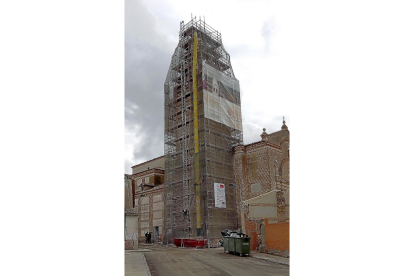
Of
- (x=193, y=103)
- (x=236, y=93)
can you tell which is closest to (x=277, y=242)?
(x=193, y=103)

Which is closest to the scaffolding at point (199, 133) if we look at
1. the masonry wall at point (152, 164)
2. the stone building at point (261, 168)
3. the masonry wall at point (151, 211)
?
the stone building at point (261, 168)

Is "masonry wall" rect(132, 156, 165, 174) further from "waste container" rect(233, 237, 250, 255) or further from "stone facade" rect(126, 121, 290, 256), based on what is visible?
"waste container" rect(233, 237, 250, 255)

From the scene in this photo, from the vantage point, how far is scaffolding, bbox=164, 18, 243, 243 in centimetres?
2636

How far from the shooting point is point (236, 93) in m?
30.6

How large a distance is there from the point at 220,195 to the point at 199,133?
5.21m

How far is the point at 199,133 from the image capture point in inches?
1085

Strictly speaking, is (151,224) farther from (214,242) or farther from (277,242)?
(277,242)

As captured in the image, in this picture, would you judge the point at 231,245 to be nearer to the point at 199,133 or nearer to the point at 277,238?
the point at 277,238

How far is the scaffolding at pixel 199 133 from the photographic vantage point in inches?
1038

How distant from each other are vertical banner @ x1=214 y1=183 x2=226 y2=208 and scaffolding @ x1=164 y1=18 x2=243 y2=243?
1.12ft

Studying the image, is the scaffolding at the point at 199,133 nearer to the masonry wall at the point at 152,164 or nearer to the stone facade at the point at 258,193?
the stone facade at the point at 258,193

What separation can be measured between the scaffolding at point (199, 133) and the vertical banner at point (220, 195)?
343 mm

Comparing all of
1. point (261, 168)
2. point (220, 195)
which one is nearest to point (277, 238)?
point (220, 195)

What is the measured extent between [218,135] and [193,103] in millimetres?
3360
